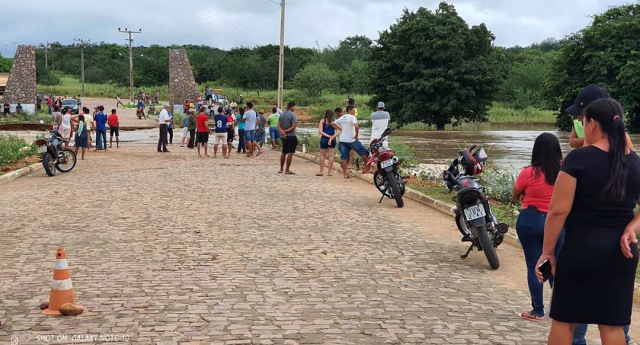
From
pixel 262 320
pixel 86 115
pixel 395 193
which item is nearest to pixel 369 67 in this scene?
pixel 86 115

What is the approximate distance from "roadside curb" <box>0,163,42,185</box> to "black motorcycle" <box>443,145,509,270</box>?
36.4ft

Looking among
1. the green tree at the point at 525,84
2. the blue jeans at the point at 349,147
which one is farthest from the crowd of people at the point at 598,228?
the green tree at the point at 525,84

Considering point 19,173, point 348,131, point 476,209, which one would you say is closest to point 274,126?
point 348,131

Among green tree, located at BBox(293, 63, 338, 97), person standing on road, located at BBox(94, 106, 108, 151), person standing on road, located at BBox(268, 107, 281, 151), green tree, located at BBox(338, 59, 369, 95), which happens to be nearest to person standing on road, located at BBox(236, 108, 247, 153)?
person standing on road, located at BBox(268, 107, 281, 151)

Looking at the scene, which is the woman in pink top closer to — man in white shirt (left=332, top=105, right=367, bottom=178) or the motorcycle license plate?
the motorcycle license plate

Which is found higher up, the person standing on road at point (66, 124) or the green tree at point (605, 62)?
the green tree at point (605, 62)

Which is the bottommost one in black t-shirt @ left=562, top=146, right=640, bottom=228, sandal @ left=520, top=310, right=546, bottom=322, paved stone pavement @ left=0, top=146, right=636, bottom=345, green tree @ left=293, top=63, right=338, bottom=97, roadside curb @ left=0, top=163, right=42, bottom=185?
roadside curb @ left=0, top=163, right=42, bottom=185

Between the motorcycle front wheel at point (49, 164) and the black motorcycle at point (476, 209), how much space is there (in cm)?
1149

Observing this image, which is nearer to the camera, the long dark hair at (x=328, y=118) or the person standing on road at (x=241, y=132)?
the long dark hair at (x=328, y=118)

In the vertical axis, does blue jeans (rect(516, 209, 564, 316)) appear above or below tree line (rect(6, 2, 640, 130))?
below

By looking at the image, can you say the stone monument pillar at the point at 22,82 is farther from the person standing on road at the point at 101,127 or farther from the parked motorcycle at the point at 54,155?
the parked motorcycle at the point at 54,155

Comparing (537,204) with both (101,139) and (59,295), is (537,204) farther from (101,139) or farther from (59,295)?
(101,139)

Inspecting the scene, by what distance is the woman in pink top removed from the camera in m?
6.14

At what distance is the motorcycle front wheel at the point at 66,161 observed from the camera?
1802 cm
